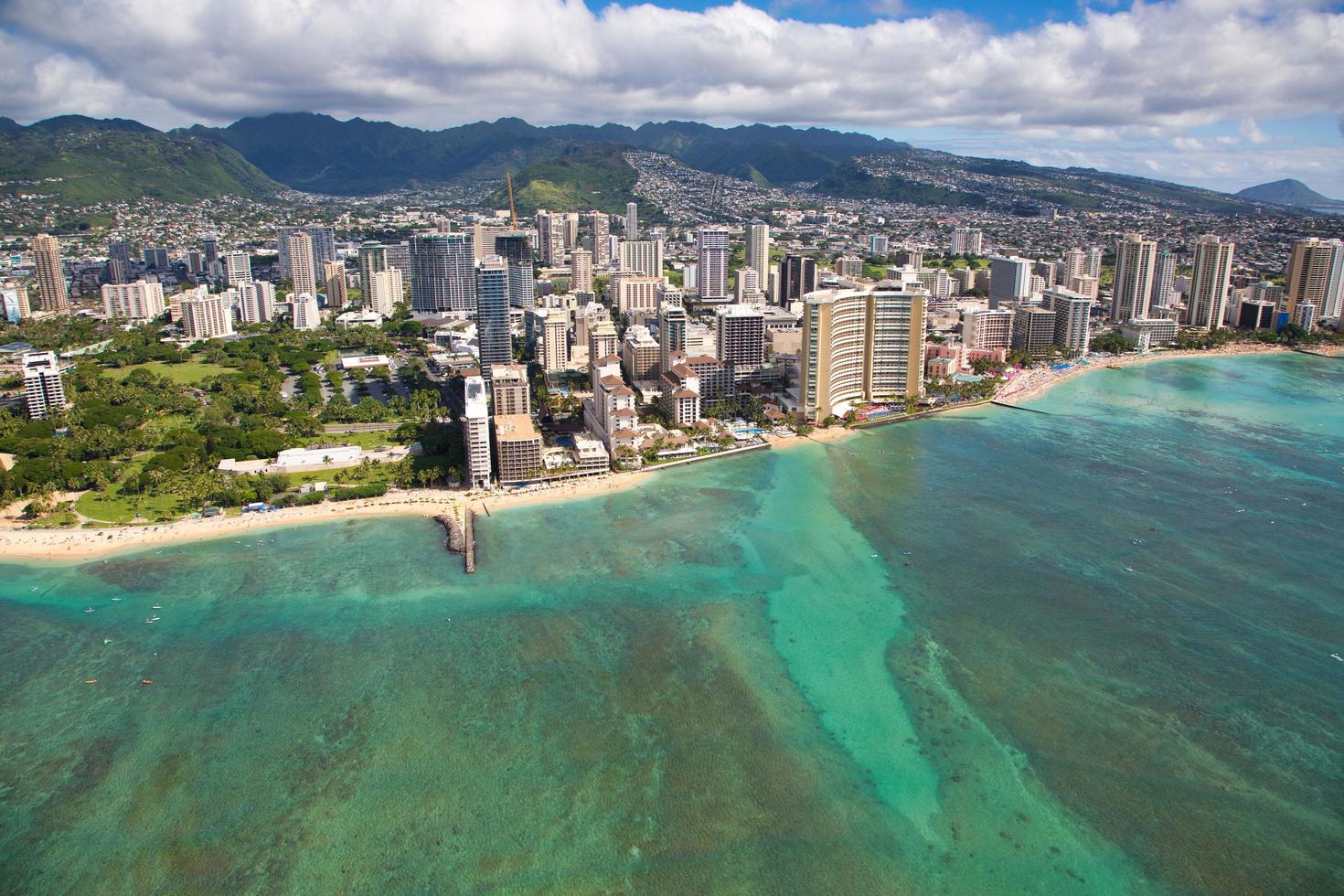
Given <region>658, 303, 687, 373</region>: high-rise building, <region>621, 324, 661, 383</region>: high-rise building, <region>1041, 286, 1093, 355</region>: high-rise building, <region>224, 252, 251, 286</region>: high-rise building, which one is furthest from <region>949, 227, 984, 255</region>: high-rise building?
<region>224, 252, 251, 286</region>: high-rise building

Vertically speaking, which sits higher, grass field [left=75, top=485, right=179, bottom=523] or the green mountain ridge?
the green mountain ridge

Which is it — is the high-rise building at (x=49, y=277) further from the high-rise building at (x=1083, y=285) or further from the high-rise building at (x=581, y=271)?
the high-rise building at (x=1083, y=285)

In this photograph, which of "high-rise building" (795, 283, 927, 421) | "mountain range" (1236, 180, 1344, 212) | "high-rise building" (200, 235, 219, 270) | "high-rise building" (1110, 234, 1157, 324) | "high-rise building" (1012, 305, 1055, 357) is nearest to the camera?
"high-rise building" (795, 283, 927, 421)

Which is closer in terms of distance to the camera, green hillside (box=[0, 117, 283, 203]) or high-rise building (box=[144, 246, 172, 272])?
high-rise building (box=[144, 246, 172, 272])

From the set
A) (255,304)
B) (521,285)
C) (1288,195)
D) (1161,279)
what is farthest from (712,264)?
(1288,195)

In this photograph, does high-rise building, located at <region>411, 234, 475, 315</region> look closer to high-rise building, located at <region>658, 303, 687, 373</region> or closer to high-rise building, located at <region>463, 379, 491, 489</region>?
high-rise building, located at <region>658, 303, 687, 373</region>

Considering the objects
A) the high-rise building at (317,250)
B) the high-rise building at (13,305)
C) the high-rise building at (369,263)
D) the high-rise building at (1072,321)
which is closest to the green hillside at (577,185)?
the high-rise building at (317,250)
